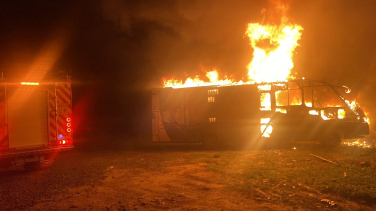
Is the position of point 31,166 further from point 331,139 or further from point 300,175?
point 331,139

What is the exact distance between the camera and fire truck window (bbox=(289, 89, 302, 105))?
13.4m

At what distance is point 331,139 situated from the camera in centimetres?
1319

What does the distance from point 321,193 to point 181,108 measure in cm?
884

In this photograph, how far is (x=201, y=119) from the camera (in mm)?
14820

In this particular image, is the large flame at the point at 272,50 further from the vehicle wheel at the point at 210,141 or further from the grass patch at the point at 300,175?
the grass patch at the point at 300,175

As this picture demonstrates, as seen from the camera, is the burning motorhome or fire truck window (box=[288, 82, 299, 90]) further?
fire truck window (box=[288, 82, 299, 90])

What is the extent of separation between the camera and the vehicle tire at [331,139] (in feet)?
43.1

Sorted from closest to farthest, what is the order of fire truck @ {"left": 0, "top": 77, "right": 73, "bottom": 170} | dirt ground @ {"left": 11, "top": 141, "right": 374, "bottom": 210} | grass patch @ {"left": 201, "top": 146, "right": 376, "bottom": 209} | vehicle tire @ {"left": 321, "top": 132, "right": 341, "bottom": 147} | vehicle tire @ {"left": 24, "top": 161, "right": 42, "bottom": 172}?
dirt ground @ {"left": 11, "top": 141, "right": 374, "bottom": 210} < grass patch @ {"left": 201, "top": 146, "right": 376, "bottom": 209} < fire truck @ {"left": 0, "top": 77, "right": 73, "bottom": 170} < vehicle tire @ {"left": 24, "top": 161, "right": 42, "bottom": 172} < vehicle tire @ {"left": 321, "top": 132, "right": 341, "bottom": 147}

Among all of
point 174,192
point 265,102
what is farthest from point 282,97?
point 174,192

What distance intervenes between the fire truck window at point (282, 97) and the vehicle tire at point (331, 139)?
6.53ft

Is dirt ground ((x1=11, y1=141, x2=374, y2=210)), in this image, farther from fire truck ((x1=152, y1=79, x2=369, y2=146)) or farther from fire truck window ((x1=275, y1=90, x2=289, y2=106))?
fire truck window ((x1=275, y1=90, x2=289, y2=106))

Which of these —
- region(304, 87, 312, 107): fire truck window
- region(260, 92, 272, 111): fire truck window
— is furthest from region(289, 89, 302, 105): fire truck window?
region(260, 92, 272, 111): fire truck window

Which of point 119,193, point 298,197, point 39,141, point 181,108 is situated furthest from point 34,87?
point 298,197

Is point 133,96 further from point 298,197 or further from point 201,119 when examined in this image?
point 298,197
